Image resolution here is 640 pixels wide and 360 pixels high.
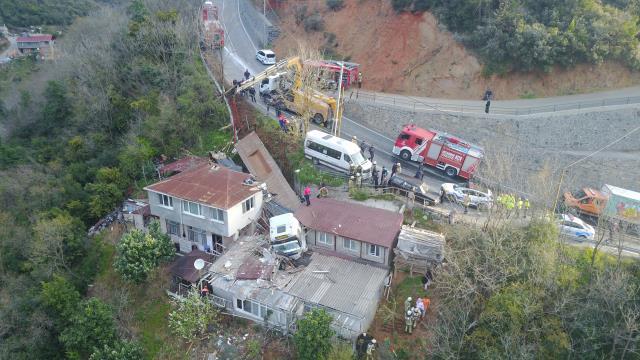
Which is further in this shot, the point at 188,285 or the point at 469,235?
the point at 188,285

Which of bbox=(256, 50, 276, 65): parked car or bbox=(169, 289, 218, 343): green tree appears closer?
bbox=(169, 289, 218, 343): green tree

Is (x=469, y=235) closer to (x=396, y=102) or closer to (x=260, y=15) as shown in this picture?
(x=396, y=102)

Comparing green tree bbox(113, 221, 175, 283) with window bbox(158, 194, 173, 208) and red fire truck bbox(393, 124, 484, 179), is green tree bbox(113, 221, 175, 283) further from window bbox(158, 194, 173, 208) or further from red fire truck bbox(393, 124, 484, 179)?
red fire truck bbox(393, 124, 484, 179)

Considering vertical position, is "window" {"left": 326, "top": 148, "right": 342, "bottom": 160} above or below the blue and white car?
above

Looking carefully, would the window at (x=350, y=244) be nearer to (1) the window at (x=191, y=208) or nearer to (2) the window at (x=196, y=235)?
(2) the window at (x=196, y=235)

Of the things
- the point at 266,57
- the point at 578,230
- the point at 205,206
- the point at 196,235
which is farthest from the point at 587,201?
the point at 266,57

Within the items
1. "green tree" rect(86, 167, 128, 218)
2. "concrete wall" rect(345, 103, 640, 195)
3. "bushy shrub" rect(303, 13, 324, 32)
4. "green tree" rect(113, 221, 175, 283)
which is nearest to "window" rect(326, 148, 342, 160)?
"concrete wall" rect(345, 103, 640, 195)

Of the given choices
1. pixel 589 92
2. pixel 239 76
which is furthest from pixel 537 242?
pixel 239 76
